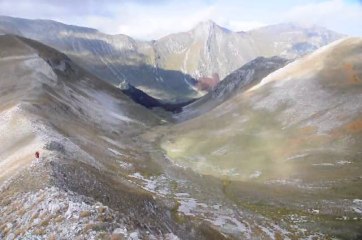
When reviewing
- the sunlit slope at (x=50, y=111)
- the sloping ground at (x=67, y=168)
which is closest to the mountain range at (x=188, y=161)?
the sloping ground at (x=67, y=168)

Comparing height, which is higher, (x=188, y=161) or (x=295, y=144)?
(x=188, y=161)

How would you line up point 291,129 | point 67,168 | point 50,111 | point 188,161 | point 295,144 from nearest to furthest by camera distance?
point 67,168
point 50,111
point 295,144
point 188,161
point 291,129

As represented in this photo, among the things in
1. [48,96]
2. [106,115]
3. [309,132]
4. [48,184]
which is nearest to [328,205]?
[309,132]

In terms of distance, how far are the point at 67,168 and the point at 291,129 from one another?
77600 mm

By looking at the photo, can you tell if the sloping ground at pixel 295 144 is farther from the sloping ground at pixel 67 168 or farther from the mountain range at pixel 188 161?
the sloping ground at pixel 67 168

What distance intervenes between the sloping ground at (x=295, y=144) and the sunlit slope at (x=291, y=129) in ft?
0.72

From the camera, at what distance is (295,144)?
107 metres

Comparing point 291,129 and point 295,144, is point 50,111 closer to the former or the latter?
point 295,144

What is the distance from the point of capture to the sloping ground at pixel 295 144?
7462cm

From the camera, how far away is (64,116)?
113875 mm

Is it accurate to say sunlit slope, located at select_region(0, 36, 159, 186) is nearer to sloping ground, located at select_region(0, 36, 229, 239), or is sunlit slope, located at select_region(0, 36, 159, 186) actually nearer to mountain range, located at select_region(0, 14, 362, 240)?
sloping ground, located at select_region(0, 36, 229, 239)

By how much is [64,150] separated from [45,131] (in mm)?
10910

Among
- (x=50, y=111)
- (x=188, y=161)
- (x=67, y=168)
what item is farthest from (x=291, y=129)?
(x=67, y=168)

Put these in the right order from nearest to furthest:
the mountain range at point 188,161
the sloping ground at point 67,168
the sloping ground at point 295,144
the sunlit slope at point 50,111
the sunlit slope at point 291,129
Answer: the sloping ground at point 67,168 < the mountain range at point 188,161 < the sunlit slope at point 50,111 < the sloping ground at point 295,144 < the sunlit slope at point 291,129
